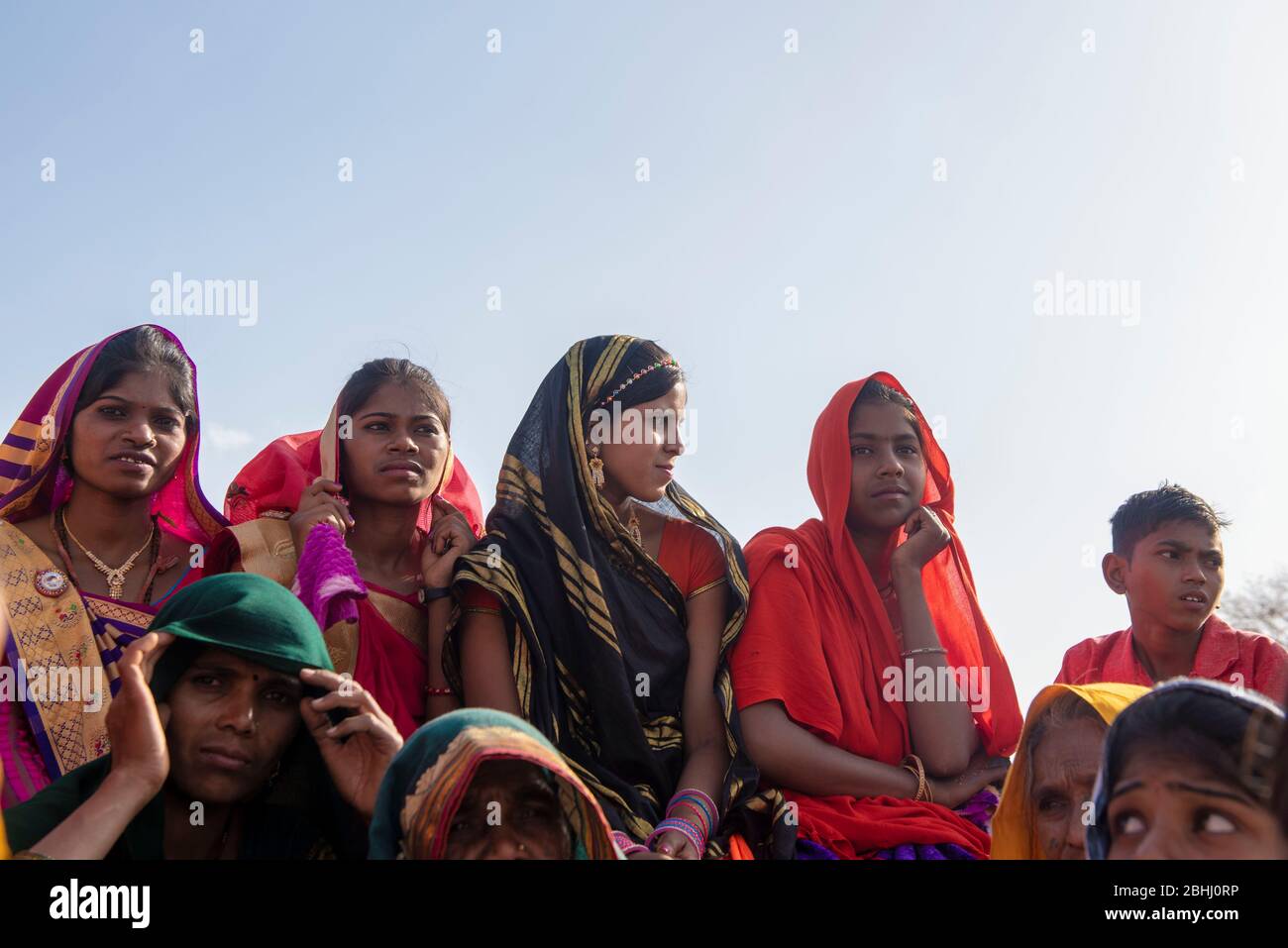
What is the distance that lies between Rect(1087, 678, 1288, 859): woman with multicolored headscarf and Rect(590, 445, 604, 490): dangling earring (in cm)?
261

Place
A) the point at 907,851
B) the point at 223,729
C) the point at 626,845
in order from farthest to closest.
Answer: the point at 907,851 → the point at 626,845 → the point at 223,729

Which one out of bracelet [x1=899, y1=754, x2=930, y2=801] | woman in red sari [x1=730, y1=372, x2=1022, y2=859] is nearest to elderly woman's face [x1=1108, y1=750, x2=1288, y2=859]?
woman in red sari [x1=730, y1=372, x2=1022, y2=859]

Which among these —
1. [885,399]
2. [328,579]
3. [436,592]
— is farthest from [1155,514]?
[328,579]

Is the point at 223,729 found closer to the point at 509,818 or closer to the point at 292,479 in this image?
the point at 509,818

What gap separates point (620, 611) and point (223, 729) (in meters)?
1.74

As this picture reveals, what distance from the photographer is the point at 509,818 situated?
10.3 ft

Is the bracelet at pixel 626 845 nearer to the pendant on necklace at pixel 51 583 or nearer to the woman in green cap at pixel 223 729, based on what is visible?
the woman in green cap at pixel 223 729

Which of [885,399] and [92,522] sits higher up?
[885,399]

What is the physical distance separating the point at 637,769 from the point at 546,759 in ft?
5.10

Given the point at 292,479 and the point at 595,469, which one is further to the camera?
the point at 292,479

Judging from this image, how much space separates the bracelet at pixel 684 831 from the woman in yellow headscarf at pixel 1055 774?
3.38 feet
